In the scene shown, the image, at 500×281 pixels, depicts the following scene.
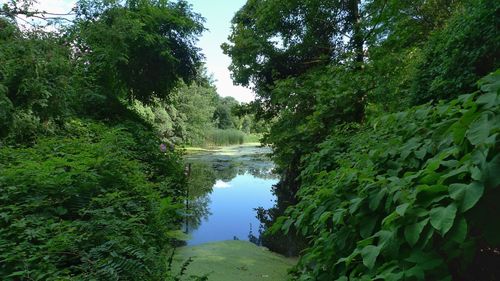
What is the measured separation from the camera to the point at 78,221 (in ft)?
8.71

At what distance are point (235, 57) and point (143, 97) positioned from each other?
332 cm

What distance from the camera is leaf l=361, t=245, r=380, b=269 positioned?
4.04 ft

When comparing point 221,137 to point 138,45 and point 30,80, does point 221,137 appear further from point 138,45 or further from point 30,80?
point 30,80

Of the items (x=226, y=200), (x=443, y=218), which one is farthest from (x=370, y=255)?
(x=226, y=200)

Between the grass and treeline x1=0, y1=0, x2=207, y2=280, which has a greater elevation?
treeline x1=0, y1=0, x2=207, y2=280

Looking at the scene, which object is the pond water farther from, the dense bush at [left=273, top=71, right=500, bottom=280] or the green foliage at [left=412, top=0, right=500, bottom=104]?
the green foliage at [left=412, top=0, right=500, bottom=104]

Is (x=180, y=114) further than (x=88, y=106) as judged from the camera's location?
Yes

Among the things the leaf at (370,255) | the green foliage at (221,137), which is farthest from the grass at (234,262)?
the green foliage at (221,137)

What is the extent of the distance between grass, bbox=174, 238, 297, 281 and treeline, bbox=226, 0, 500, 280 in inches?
29.0

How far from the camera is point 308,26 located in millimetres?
10586

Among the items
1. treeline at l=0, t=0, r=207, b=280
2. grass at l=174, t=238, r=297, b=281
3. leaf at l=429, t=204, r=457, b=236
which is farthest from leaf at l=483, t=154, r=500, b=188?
grass at l=174, t=238, r=297, b=281

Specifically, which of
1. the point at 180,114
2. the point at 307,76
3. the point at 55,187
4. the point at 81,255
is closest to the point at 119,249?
the point at 81,255

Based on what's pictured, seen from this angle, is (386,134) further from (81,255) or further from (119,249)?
(81,255)

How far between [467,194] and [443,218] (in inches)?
4.2
